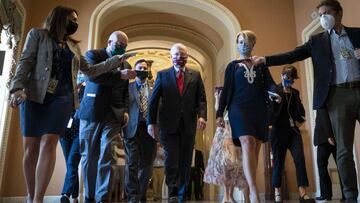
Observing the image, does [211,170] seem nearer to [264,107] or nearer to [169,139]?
[169,139]

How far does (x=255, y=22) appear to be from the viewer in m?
6.95

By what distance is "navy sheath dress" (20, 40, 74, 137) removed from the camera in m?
2.40

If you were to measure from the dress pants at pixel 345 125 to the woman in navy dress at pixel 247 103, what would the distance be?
53 cm

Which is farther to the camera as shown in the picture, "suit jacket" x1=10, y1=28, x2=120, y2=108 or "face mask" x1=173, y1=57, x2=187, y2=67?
"face mask" x1=173, y1=57, x2=187, y2=67

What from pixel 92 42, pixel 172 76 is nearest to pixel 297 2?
pixel 92 42

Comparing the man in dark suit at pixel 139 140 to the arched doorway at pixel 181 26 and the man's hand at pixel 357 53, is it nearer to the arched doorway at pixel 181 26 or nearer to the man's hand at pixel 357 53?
the man's hand at pixel 357 53

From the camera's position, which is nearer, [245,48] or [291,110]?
[245,48]

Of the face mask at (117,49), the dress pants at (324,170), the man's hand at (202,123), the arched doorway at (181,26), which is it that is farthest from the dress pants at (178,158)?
the arched doorway at (181,26)

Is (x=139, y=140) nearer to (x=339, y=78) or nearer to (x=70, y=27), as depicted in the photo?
(x=70, y=27)

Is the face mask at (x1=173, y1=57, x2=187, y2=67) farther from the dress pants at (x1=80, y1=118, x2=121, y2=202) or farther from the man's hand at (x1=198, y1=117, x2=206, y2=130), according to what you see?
the dress pants at (x1=80, y1=118, x2=121, y2=202)

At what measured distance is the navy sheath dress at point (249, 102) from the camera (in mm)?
2859

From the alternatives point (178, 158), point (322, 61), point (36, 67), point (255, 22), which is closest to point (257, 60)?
point (322, 61)

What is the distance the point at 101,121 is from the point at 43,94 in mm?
778

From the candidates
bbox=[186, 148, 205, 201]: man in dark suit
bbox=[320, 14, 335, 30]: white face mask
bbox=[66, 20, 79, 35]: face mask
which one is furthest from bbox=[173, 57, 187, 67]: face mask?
bbox=[186, 148, 205, 201]: man in dark suit
